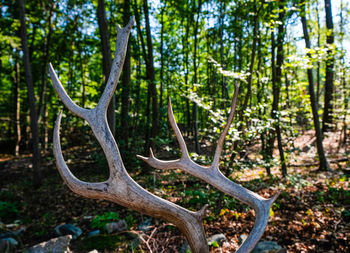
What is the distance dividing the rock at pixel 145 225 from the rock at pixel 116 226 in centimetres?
29

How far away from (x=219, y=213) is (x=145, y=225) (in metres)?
1.39

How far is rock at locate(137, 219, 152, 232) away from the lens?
3.96 meters

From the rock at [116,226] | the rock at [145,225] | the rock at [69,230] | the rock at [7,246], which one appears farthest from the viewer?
the rock at [69,230]

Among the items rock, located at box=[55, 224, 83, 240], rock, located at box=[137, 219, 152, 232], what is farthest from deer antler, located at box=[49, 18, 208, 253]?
rock, located at box=[55, 224, 83, 240]

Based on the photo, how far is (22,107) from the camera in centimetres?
1595

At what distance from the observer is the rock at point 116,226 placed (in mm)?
4112

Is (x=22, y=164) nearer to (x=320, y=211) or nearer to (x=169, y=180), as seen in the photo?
(x=169, y=180)

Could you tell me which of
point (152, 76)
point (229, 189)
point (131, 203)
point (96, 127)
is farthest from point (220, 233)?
point (152, 76)

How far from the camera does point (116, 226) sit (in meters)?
4.19

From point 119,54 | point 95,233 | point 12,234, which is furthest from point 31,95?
Answer: point 119,54

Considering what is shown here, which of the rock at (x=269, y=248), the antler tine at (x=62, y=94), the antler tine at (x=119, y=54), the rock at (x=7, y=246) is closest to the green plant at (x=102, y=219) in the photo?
the rock at (x=7, y=246)

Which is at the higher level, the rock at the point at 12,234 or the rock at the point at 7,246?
the rock at the point at 7,246

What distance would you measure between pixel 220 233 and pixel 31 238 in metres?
3.81

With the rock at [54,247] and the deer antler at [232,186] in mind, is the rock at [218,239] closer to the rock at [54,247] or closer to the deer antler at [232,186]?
the deer antler at [232,186]
